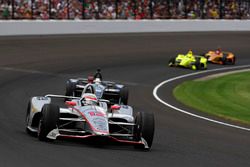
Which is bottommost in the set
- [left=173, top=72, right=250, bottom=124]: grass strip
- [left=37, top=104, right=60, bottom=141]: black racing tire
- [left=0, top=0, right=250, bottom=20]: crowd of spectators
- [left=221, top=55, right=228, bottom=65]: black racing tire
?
[left=173, top=72, right=250, bottom=124]: grass strip

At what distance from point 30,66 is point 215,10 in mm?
22986

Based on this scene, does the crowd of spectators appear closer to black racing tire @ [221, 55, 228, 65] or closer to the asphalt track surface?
the asphalt track surface

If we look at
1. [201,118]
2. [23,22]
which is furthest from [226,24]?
[201,118]

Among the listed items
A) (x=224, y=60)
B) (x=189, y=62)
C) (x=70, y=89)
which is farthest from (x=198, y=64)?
(x=70, y=89)

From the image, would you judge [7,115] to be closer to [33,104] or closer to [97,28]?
[33,104]

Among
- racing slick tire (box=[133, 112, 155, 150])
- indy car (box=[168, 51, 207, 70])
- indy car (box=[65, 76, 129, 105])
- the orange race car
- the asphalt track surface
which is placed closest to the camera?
the asphalt track surface

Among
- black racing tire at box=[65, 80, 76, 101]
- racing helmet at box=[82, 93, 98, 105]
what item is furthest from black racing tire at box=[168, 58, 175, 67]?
racing helmet at box=[82, 93, 98, 105]

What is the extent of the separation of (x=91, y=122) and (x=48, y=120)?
0.80 m

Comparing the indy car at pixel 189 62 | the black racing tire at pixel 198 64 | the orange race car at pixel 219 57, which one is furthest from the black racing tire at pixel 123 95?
the orange race car at pixel 219 57

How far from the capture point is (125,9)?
143 ft

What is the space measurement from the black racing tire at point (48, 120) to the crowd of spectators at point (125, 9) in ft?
81.1

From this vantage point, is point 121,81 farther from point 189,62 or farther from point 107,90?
point 107,90

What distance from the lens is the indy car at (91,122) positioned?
43.1 ft

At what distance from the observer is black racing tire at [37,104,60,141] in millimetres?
13117
